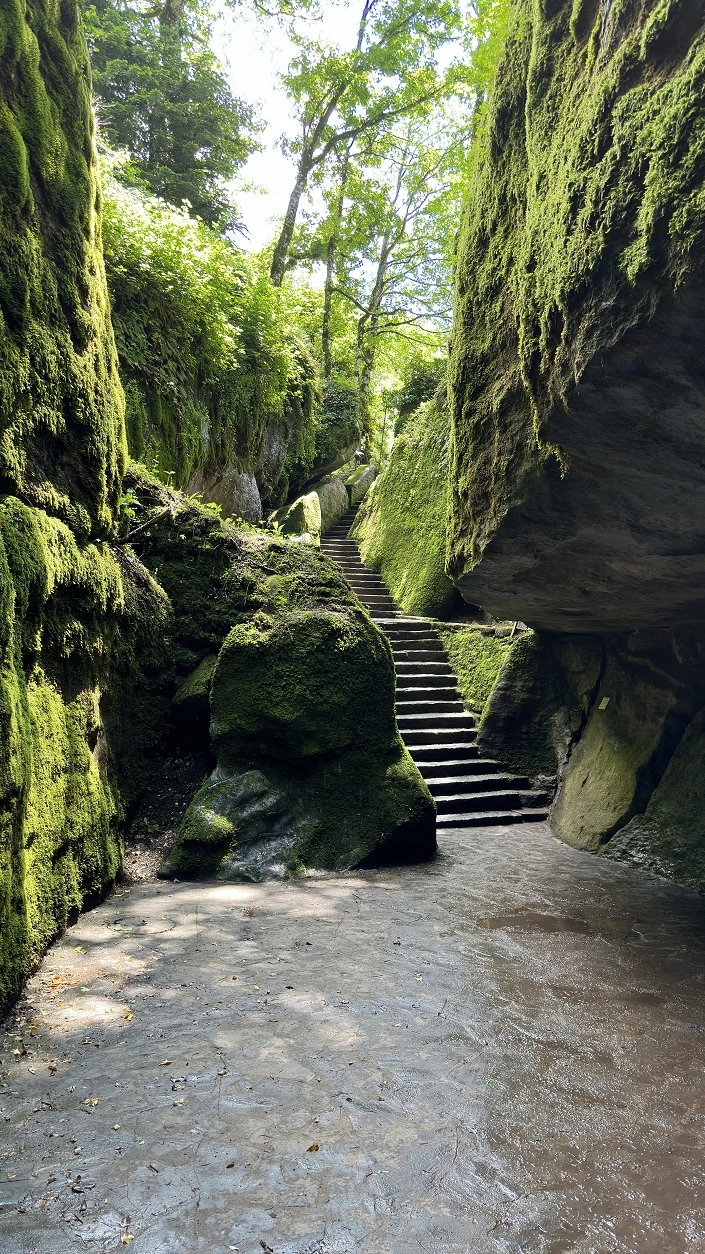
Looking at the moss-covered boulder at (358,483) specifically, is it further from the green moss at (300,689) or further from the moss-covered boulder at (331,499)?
the green moss at (300,689)

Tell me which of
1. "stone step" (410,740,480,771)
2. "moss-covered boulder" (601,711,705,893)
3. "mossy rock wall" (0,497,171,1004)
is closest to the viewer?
"mossy rock wall" (0,497,171,1004)

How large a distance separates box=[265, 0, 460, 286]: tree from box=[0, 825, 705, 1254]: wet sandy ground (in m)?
18.1

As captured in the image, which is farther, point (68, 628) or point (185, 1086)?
point (68, 628)

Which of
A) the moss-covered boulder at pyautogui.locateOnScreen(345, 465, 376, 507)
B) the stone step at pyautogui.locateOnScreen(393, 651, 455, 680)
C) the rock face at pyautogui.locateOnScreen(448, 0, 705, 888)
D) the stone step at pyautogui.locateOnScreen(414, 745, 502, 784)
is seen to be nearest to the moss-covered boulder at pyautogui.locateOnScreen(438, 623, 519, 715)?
the stone step at pyautogui.locateOnScreen(393, 651, 455, 680)

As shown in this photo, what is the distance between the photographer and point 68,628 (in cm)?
422

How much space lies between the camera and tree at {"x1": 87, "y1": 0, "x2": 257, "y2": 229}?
545 inches

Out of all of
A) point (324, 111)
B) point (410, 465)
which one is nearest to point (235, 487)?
point (410, 465)

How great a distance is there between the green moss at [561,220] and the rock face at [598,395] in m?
0.01

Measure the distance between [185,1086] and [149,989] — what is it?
33.5 inches

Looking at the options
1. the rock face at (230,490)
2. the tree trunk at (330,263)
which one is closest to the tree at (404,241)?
the tree trunk at (330,263)

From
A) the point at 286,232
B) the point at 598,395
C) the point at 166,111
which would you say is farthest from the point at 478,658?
the point at 166,111

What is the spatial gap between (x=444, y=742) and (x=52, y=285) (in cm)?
655

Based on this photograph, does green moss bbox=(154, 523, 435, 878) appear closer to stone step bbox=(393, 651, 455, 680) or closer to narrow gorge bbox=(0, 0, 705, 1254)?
narrow gorge bbox=(0, 0, 705, 1254)

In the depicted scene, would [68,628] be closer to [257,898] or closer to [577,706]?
[257,898]
